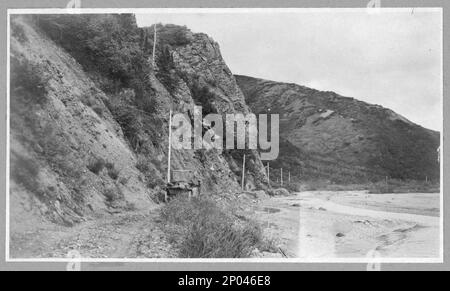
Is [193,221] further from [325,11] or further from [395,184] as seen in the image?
[395,184]

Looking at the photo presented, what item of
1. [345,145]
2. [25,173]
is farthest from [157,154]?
[345,145]

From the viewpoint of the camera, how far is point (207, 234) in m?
7.93

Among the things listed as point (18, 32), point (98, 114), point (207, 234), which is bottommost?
point (207, 234)

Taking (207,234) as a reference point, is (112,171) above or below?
above

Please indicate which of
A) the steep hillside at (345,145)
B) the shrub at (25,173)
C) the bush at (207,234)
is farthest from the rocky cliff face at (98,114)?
the steep hillside at (345,145)

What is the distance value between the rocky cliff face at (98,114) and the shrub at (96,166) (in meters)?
0.04

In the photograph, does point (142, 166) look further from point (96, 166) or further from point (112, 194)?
point (112, 194)

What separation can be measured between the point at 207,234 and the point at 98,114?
8.12 m

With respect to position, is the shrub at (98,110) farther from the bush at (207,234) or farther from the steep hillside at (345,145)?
the steep hillside at (345,145)

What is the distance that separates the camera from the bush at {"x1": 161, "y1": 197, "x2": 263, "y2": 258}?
7.55m

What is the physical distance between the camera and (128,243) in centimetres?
817

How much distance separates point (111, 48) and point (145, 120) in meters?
2.96

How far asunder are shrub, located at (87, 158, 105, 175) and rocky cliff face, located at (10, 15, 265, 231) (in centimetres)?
4

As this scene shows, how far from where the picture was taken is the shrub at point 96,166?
1165cm
